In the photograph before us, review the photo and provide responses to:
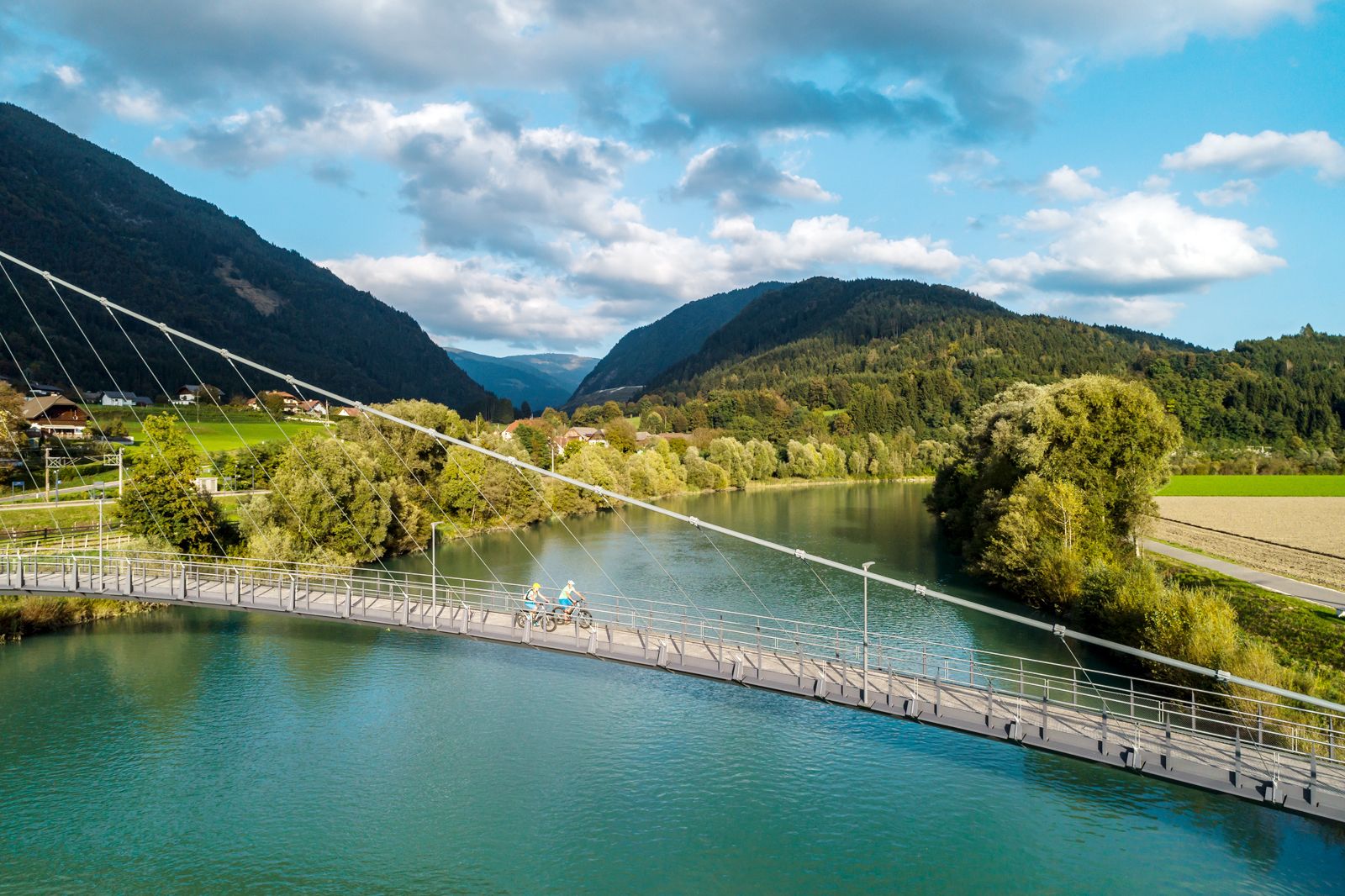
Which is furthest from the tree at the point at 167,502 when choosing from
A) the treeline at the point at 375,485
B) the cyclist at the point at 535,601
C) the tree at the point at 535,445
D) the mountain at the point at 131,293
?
the mountain at the point at 131,293

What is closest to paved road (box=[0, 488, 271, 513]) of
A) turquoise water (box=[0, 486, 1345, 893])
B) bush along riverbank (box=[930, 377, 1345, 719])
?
turquoise water (box=[0, 486, 1345, 893])

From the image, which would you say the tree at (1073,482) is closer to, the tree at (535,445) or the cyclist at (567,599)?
the cyclist at (567,599)

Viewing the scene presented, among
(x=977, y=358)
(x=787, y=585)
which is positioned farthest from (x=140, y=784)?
(x=977, y=358)

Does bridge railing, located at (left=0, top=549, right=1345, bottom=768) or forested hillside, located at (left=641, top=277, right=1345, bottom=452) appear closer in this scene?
bridge railing, located at (left=0, top=549, right=1345, bottom=768)

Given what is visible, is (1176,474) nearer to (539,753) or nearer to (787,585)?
(787,585)

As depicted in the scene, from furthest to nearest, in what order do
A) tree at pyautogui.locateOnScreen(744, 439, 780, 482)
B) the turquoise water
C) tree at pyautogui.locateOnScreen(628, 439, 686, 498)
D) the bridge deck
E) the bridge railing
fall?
tree at pyautogui.locateOnScreen(744, 439, 780, 482)
tree at pyautogui.locateOnScreen(628, 439, 686, 498)
the bridge railing
the turquoise water
the bridge deck

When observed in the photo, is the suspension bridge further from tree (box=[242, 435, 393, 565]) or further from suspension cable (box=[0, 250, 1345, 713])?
tree (box=[242, 435, 393, 565])

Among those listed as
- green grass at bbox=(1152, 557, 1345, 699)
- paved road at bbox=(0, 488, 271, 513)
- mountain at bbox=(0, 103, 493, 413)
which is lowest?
green grass at bbox=(1152, 557, 1345, 699)

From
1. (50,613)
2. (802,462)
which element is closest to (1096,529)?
(50,613)

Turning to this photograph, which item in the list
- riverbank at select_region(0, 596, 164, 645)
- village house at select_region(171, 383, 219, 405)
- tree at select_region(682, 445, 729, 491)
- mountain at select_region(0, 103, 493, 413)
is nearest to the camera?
riverbank at select_region(0, 596, 164, 645)
